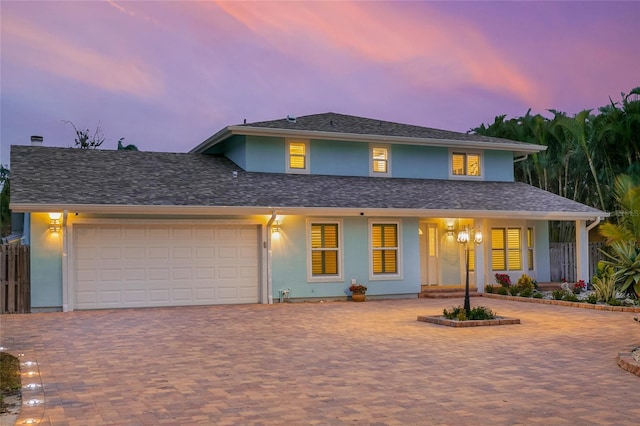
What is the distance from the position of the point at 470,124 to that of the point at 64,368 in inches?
2201

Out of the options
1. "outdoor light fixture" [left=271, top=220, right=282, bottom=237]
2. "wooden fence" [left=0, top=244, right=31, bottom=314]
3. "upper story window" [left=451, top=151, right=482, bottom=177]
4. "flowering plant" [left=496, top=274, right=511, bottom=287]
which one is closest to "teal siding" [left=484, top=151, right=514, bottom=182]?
"upper story window" [left=451, top=151, right=482, bottom=177]

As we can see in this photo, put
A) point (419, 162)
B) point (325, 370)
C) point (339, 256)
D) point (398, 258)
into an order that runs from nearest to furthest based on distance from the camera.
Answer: point (325, 370)
point (339, 256)
point (398, 258)
point (419, 162)

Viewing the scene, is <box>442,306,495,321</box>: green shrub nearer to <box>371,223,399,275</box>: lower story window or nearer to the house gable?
<box>371,223,399,275</box>: lower story window

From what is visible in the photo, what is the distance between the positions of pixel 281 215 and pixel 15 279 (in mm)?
6768

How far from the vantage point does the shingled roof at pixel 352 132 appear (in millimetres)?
19500

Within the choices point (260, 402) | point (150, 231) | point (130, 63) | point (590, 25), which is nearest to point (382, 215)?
point (150, 231)

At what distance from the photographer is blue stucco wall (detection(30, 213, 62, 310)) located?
50.3 feet

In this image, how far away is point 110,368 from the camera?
8500 millimetres

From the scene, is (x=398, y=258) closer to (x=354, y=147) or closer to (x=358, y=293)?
(x=358, y=293)

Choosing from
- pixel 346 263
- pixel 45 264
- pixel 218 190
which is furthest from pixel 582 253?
pixel 45 264

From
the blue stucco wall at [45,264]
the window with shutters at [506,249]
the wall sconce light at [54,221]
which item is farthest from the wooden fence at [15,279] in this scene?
the window with shutters at [506,249]

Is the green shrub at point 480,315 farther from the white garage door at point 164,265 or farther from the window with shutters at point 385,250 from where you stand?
the white garage door at point 164,265

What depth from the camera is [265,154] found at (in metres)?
19.8

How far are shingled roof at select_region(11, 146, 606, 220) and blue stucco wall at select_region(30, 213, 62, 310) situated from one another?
0.75m
